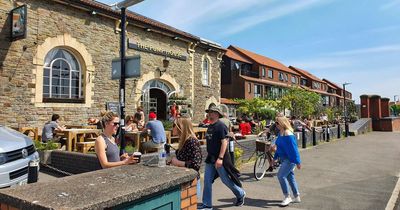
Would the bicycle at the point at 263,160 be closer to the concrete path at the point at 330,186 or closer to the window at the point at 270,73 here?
the concrete path at the point at 330,186

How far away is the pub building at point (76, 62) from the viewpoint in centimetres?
1159

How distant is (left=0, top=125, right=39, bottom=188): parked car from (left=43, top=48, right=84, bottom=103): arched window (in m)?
7.04

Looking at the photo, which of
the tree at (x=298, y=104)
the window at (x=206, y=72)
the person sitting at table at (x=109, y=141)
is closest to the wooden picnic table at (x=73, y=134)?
the person sitting at table at (x=109, y=141)

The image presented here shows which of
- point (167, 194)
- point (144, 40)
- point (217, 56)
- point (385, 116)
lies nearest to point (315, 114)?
point (385, 116)

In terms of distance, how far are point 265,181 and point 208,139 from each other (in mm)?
3286

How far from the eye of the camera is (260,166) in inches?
342

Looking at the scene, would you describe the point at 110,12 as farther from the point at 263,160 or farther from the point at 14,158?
the point at 14,158

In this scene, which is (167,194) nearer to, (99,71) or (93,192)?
(93,192)

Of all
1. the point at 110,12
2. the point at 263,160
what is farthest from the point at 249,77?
the point at 263,160

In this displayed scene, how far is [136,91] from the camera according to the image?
1639 centimetres

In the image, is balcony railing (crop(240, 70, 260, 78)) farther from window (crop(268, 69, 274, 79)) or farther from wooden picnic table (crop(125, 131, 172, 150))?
wooden picnic table (crop(125, 131, 172, 150))

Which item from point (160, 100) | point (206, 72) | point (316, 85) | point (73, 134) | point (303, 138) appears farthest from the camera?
point (316, 85)

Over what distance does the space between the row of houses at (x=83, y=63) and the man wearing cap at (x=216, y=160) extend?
2.87 m

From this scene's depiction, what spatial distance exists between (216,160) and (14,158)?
3.54m
